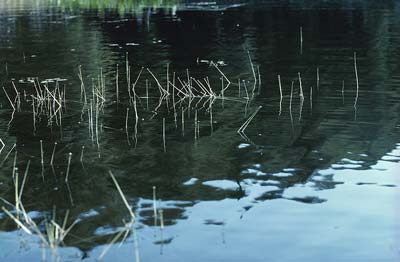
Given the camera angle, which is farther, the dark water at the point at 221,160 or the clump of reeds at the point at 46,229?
the dark water at the point at 221,160

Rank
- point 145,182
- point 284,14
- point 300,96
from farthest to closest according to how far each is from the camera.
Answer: point 284,14 → point 300,96 → point 145,182

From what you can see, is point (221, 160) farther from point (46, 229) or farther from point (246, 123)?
point (46, 229)

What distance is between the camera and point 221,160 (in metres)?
21.0

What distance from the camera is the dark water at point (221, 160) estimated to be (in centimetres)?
1489

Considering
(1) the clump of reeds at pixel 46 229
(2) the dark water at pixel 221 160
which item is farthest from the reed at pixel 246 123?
(1) the clump of reeds at pixel 46 229

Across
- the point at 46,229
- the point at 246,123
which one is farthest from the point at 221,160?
the point at 46,229

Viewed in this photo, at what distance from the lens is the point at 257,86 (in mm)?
33625

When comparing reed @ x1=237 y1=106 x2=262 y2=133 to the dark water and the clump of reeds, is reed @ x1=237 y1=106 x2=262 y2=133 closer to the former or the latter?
the dark water

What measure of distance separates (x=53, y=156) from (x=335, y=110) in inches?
434

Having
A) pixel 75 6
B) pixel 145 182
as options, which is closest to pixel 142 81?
pixel 145 182

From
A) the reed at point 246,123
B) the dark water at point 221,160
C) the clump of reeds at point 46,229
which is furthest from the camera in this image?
the reed at point 246,123

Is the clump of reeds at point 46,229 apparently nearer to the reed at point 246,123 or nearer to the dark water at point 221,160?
the dark water at point 221,160

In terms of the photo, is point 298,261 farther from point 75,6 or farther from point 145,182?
point 75,6

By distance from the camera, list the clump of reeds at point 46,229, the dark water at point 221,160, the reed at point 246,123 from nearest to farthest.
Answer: the clump of reeds at point 46,229, the dark water at point 221,160, the reed at point 246,123
